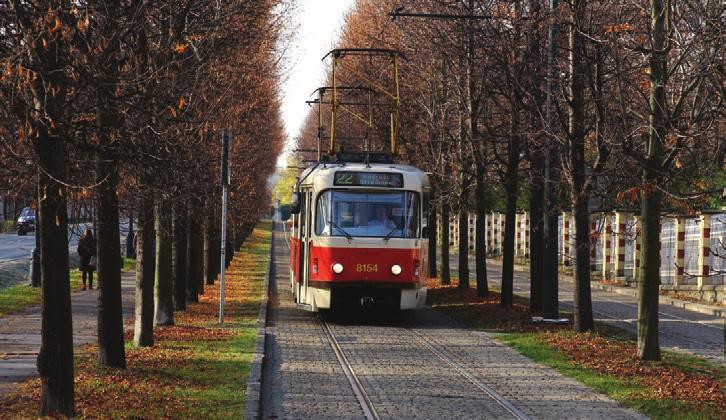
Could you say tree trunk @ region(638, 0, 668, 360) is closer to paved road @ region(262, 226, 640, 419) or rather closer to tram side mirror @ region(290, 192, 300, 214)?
paved road @ region(262, 226, 640, 419)

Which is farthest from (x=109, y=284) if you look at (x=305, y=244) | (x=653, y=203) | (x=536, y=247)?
(x=536, y=247)

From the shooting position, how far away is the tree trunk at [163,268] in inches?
760

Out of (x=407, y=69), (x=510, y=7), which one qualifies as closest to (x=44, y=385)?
(x=510, y=7)

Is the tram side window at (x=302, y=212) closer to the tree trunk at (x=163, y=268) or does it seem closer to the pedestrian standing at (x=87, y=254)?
the tree trunk at (x=163, y=268)

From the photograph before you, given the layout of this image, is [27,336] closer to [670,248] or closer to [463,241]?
[463,241]

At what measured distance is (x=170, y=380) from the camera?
44.5 ft

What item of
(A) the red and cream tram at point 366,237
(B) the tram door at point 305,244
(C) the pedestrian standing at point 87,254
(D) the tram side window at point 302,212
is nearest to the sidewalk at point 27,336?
(C) the pedestrian standing at point 87,254

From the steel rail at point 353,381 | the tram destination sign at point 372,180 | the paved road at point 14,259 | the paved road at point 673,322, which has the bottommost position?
the steel rail at point 353,381

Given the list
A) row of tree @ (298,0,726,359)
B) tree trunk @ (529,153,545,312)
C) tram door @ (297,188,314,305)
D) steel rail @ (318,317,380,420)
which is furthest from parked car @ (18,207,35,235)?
steel rail @ (318,317,380,420)

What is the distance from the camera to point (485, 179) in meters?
28.3

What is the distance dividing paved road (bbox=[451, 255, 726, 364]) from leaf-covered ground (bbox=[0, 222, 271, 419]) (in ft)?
22.8

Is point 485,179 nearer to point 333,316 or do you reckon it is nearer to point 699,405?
point 333,316

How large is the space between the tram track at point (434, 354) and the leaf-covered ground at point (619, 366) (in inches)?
49.2

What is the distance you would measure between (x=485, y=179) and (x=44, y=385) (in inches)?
746
